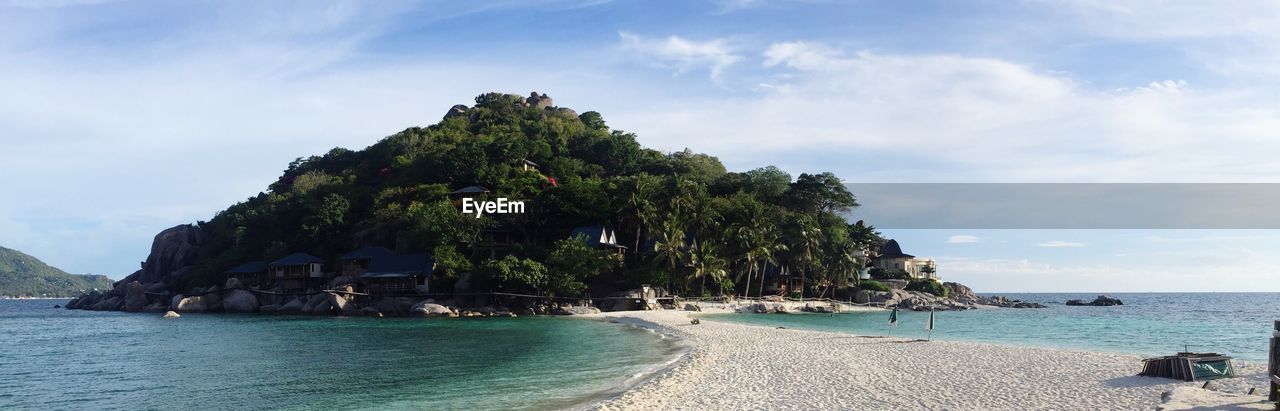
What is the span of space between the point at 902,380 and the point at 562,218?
172 feet

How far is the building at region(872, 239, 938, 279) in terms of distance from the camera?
91625mm

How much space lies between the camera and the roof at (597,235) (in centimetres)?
6512

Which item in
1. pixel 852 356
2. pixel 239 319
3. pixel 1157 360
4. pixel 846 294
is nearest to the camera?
pixel 1157 360

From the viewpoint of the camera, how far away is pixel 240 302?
220 ft

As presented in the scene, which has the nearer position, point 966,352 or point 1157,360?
point 1157,360

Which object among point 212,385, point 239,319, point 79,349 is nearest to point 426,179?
point 239,319

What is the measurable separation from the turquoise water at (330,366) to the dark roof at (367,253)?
2274cm

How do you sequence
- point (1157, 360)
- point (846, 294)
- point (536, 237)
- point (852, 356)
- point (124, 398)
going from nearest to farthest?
point (1157, 360)
point (124, 398)
point (852, 356)
point (536, 237)
point (846, 294)

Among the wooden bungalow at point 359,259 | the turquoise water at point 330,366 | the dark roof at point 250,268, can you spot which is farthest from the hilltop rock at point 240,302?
the turquoise water at point 330,366

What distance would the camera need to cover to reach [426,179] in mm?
79938

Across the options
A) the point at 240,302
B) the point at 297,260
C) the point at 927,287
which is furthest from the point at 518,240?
the point at 927,287

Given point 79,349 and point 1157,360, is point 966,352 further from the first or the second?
point 79,349

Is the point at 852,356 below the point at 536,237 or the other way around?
below

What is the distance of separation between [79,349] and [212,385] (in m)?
17.9
